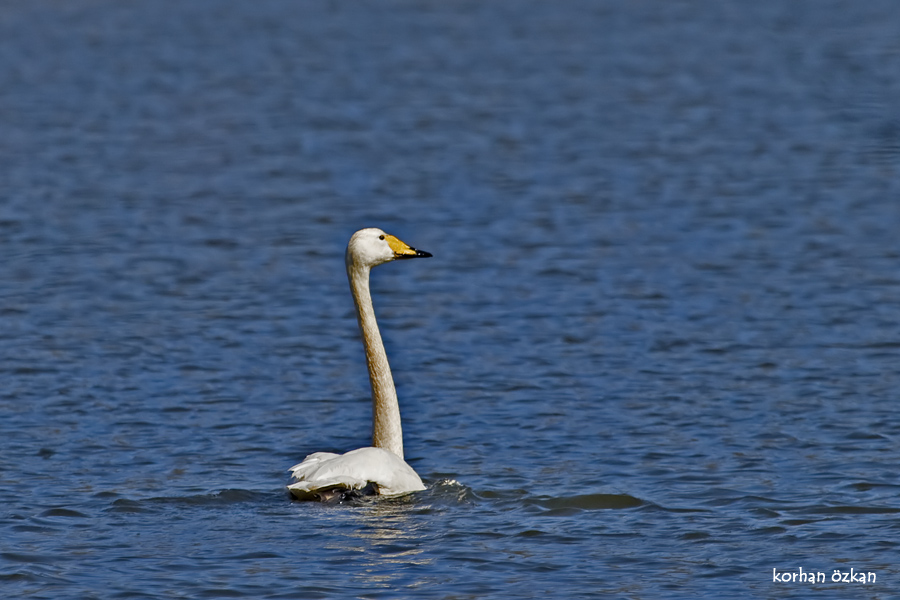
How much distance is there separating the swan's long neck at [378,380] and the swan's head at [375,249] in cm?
10

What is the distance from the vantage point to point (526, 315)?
15812 mm

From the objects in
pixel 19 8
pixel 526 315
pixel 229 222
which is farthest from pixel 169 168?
pixel 19 8

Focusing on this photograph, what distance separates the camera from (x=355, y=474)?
32.9 ft

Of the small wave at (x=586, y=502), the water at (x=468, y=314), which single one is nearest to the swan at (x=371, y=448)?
the water at (x=468, y=314)

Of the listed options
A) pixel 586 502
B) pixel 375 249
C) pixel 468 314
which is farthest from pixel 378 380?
pixel 468 314

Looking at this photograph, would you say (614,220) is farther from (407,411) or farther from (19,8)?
(19,8)

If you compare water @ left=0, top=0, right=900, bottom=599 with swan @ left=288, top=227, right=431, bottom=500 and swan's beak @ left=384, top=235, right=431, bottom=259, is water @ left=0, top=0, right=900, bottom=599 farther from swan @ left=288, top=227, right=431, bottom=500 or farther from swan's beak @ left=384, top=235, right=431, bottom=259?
swan's beak @ left=384, top=235, right=431, bottom=259

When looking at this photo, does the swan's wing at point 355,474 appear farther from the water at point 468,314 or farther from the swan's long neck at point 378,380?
the swan's long neck at point 378,380

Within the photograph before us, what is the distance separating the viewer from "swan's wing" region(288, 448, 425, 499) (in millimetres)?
9992

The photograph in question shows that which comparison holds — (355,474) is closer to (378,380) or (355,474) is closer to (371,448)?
(371,448)

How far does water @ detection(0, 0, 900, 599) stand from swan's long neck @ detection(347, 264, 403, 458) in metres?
0.52

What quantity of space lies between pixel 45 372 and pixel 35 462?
2.63 metres

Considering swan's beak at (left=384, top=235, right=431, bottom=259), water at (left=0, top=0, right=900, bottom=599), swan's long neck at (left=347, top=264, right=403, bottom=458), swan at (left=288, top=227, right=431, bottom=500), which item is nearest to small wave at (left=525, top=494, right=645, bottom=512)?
water at (left=0, top=0, right=900, bottom=599)

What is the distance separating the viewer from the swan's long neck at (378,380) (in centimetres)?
1120
